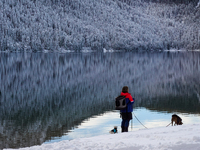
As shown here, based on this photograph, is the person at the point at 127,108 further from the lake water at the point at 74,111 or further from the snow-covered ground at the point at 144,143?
the lake water at the point at 74,111

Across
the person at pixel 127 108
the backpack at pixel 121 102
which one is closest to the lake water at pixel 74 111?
the person at pixel 127 108

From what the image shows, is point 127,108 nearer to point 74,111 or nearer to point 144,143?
point 144,143

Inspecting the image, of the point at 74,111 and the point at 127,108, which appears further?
the point at 74,111

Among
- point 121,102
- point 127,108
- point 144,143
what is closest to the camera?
point 144,143

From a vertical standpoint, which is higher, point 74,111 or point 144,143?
point 144,143

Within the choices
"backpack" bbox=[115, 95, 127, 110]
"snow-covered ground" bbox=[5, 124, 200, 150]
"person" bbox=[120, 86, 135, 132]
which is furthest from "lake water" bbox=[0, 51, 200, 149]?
"snow-covered ground" bbox=[5, 124, 200, 150]

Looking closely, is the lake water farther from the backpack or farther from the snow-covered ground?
the snow-covered ground

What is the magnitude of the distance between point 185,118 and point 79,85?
23.2 m

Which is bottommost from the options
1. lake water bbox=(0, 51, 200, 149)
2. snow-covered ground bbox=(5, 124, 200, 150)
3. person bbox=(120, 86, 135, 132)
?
lake water bbox=(0, 51, 200, 149)

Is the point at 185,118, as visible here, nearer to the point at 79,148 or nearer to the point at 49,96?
the point at 79,148

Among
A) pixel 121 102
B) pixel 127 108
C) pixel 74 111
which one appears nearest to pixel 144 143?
pixel 121 102

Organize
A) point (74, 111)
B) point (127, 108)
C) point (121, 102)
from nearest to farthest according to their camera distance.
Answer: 1. point (121, 102)
2. point (127, 108)
3. point (74, 111)

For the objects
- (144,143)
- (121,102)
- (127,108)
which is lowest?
(144,143)

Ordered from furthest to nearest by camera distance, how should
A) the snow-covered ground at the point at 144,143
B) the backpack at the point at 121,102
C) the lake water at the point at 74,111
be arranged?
the lake water at the point at 74,111 → the backpack at the point at 121,102 → the snow-covered ground at the point at 144,143
